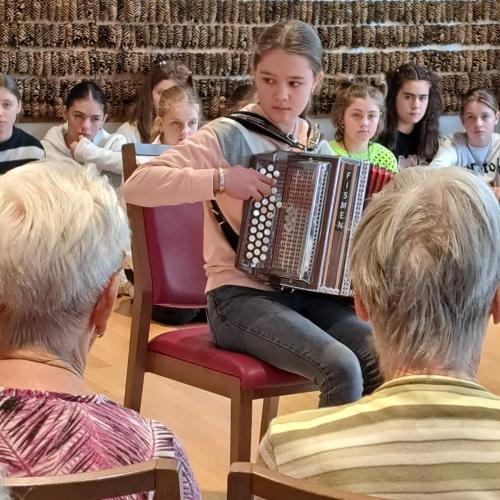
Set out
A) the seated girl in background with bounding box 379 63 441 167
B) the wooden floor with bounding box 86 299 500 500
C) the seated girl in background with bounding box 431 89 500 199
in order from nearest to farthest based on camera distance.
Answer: the wooden floor with bounding box 86 299 500 500 → the seated girl in background with bounding box 379 63 441 167 → the seated girl in background with bounding box 431 89 500 199

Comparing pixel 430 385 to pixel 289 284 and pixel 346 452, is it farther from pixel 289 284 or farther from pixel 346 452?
pixel 289 284

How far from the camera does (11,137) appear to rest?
14.8 ft

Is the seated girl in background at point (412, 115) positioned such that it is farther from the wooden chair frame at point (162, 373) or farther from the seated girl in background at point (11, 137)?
the wooden chair frame at point (162, 373)

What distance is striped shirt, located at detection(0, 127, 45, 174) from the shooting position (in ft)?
14.6

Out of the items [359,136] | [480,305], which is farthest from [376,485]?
[359,136]

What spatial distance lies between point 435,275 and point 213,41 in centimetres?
433

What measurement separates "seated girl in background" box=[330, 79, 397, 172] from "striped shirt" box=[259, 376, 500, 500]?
3.41 metres

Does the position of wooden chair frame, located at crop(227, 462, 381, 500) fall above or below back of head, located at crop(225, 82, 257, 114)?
below

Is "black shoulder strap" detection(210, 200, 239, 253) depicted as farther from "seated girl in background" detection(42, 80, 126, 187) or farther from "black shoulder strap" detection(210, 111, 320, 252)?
"seated girl in background" detection(42, 80, 126, 187)

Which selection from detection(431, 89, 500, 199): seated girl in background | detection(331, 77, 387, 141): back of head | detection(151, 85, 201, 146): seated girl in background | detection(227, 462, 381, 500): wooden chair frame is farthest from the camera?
detection(431, 89, 500, 199): seated girl in background

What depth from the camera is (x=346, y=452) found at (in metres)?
1.14

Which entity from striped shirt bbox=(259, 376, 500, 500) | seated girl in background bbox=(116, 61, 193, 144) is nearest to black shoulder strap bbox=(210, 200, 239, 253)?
striped shirt bbox=(259, 376, 500, 500)

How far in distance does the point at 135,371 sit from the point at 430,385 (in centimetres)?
147

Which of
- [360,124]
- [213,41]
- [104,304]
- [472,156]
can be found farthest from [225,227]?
[472,156]
